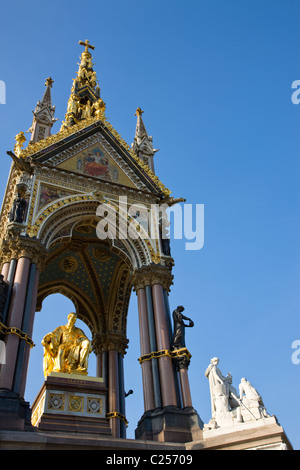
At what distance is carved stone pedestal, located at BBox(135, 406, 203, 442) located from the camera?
478 inches

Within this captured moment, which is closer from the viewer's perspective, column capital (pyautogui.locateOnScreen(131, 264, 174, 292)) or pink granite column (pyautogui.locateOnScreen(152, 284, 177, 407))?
pink granite column (pyautogui.locateOnScreen(152, 284, 177, 407))

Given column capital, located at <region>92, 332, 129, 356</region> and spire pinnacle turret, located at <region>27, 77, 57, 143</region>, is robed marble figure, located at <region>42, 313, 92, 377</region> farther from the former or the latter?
spire pinnacle turret, located at <region>27, 77, 57, 143</region>

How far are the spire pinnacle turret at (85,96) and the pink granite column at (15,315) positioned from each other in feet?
30.9

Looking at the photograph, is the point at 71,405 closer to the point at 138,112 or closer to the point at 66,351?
the point at 66,351

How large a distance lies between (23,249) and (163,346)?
5203 millimetres

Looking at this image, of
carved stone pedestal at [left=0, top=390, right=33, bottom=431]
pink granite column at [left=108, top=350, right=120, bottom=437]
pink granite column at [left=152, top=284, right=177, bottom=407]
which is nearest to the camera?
carved stone pedestal at [left=0, top=390, right=33, bottom=431]

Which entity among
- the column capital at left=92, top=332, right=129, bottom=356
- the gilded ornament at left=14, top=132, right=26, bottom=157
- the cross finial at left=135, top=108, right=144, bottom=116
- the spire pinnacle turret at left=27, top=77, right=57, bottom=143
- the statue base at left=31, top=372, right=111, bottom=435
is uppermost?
the cross finial at left=135, top=108, right=144, bottom=116

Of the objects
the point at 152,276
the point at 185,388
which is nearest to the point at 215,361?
the point at 185,388

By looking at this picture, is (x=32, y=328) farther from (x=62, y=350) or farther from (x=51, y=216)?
(x=51, y=216)

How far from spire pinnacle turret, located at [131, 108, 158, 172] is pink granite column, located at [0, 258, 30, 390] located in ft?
28.1

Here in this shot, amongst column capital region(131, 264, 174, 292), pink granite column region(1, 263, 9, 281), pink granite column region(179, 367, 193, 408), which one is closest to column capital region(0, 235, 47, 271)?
pink granite column region(1, 263, 9, 281)

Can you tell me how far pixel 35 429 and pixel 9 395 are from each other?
103 centimetres

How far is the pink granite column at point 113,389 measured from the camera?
1667cm

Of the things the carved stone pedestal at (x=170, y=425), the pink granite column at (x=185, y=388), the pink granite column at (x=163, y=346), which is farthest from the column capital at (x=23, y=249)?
the carved stone pedestal at (x=170, y=425)
